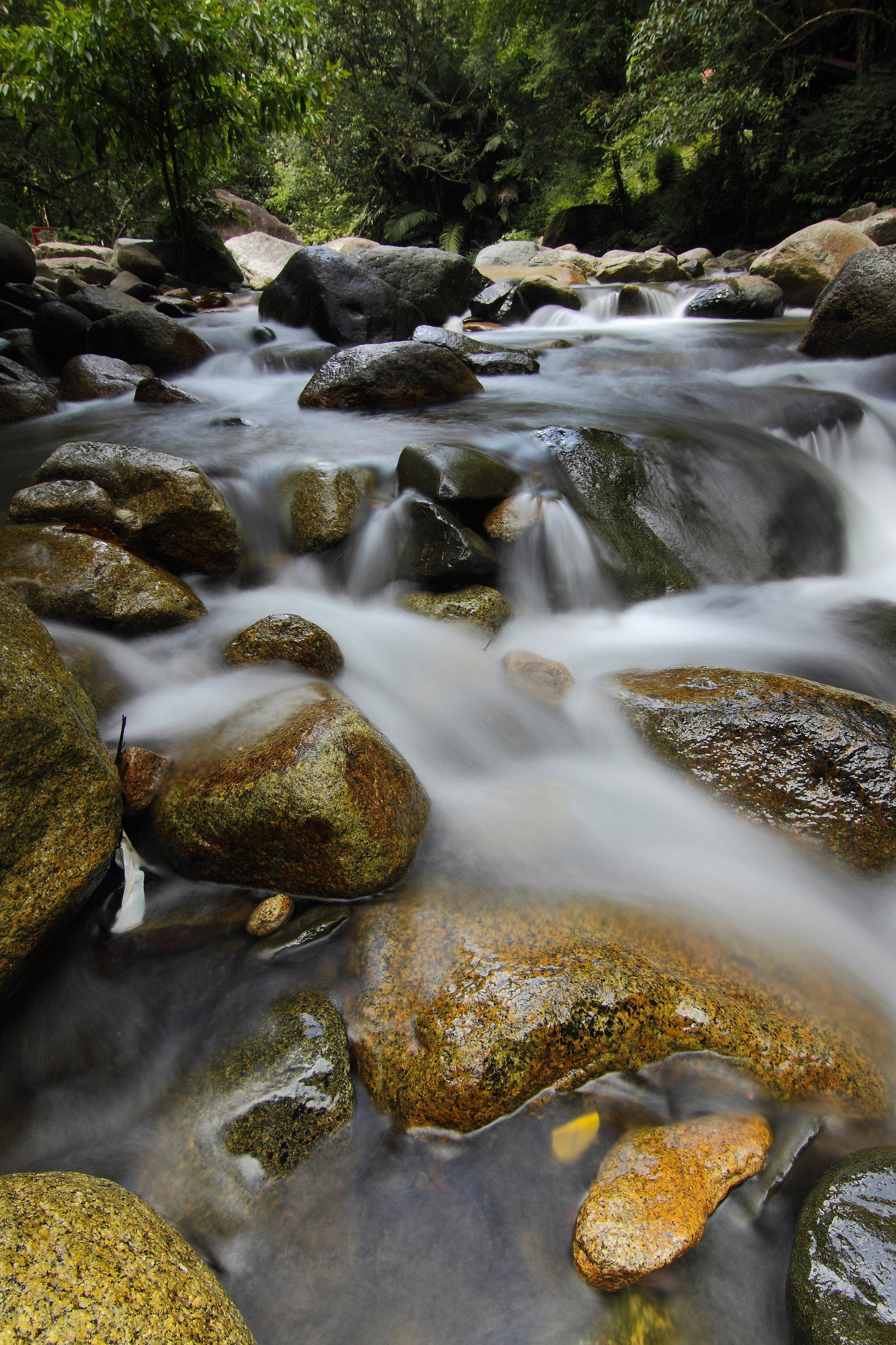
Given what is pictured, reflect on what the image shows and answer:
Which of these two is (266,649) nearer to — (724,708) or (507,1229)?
(724,708)

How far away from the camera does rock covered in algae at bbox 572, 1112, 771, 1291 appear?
146 cm

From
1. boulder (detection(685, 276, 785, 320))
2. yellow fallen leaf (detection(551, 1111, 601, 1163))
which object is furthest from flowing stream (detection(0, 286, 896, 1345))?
boulder (detection(685, 276, 785, 320))

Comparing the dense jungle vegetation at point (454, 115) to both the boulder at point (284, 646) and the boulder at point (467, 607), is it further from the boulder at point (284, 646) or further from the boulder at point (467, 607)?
the boulder at point (284, 646)

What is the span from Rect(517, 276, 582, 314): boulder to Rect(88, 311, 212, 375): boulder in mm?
6773

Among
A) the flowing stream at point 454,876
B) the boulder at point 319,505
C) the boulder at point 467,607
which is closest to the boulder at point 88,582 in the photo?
the flowing stream at point 454,876

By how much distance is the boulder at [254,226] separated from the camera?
19000 mm

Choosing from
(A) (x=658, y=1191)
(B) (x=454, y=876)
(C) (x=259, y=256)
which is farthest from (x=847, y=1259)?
(C) (x=259, y=256)

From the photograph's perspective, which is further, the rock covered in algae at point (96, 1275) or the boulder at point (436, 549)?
the boulder at point (436, 549)

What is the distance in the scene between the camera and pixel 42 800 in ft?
6.14

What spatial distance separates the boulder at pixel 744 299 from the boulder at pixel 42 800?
1252 centimetres

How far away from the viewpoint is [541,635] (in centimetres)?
425

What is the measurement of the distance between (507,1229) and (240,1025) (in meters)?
0.90

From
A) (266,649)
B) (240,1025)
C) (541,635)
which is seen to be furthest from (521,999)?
(541,635)

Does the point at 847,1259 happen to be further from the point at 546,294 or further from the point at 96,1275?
the point at 546,294
